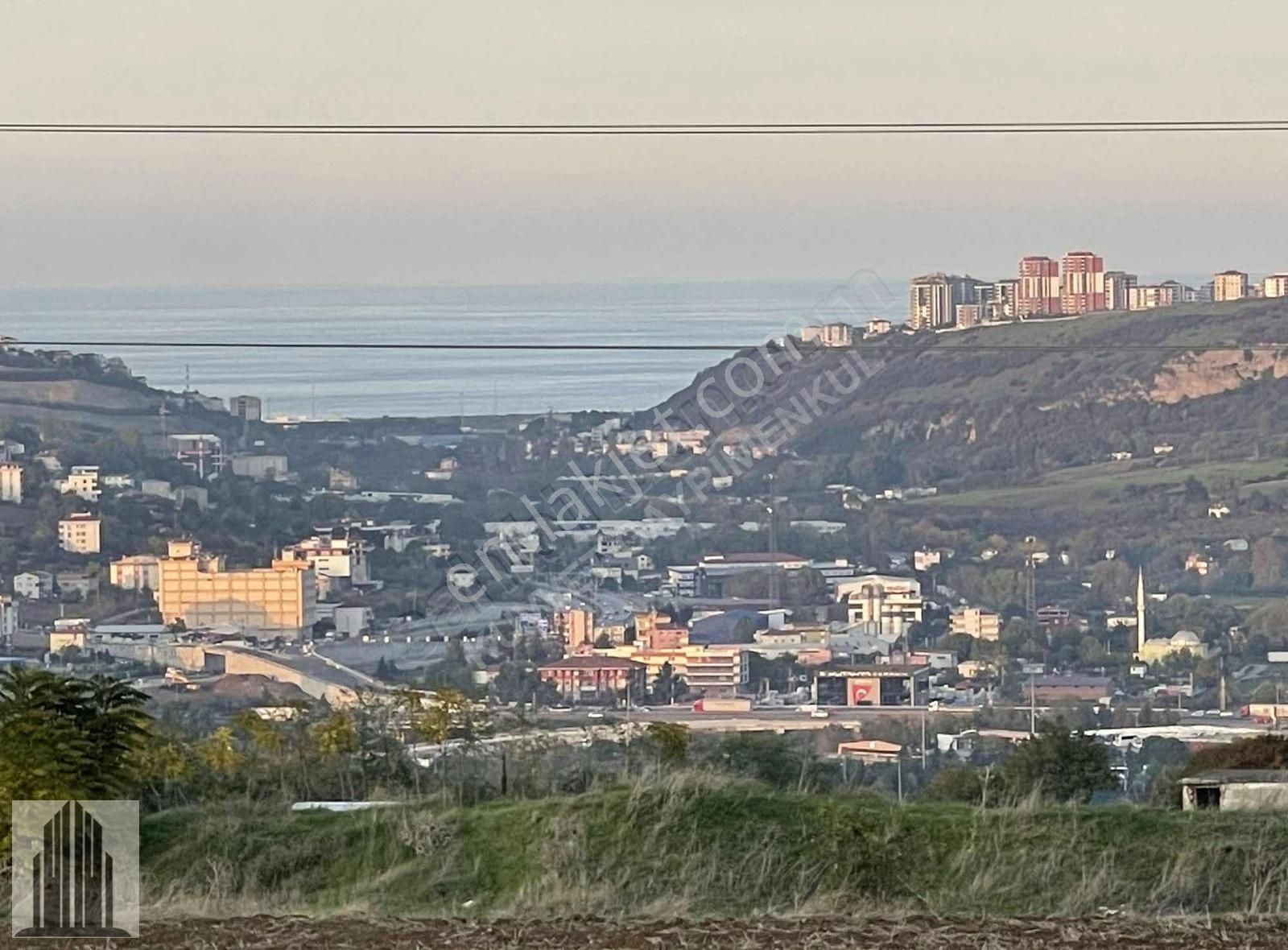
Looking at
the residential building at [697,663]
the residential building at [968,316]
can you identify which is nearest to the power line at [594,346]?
the residential building at [968,316]

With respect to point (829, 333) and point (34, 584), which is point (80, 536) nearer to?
point (34, 584)

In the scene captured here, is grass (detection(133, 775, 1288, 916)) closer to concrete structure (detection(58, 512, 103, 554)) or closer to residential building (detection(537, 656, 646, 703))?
residential building (detection(537, 656, 646, 703))

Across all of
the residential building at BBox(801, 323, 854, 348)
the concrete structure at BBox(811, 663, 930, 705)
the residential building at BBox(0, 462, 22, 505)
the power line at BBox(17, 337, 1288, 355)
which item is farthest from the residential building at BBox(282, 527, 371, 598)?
the residential building at BBox(801, 323, 854, 348)

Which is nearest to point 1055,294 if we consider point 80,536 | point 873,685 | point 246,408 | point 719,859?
point 873,685

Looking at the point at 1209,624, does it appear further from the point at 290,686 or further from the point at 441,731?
the point at 441,731

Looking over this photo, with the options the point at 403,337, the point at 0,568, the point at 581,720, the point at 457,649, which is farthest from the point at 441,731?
the point at 403,337

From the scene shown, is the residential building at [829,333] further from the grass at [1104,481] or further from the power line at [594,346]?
the grass at [1104,481]
